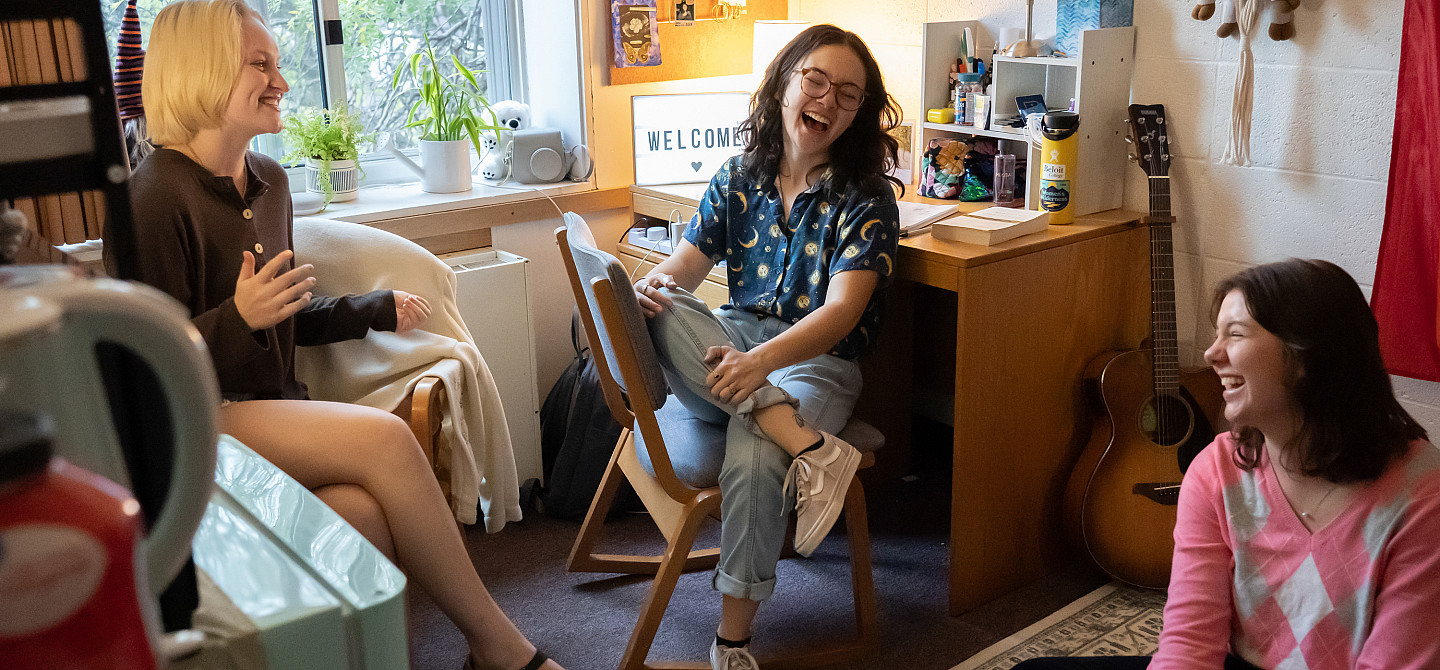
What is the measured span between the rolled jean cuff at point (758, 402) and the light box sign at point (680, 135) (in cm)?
110

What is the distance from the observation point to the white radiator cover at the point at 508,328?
249cm

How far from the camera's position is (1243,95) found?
2098mm

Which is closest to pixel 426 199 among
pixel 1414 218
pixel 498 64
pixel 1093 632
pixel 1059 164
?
pixel 498 64

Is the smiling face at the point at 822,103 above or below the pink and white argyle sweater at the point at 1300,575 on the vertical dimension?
above

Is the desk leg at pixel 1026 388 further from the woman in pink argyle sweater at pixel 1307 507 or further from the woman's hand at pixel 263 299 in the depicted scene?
the woman's hand at pixel 263 299

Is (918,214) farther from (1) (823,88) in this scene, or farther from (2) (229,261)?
(2) (229,261)

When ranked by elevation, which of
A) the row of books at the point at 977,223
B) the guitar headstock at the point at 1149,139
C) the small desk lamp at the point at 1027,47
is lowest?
the row of books at the point at 977,223

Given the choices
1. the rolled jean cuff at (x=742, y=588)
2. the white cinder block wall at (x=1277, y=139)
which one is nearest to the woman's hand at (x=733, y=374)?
the rolled jean cuff at (x=742, y=588)

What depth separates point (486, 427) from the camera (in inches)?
81.2

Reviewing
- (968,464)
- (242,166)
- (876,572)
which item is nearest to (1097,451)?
(968,464)

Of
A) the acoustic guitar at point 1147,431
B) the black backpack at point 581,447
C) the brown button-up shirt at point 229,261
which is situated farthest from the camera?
the black backpack at point 581,447

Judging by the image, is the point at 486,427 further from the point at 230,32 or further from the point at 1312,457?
the point at 1312,457

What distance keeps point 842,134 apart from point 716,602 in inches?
37.6

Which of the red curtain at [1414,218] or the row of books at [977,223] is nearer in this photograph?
the red curtain at [1414,218]
